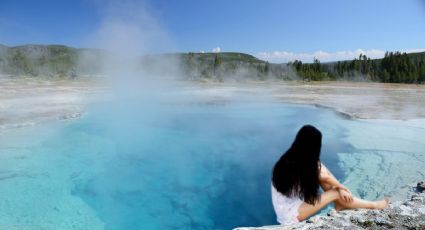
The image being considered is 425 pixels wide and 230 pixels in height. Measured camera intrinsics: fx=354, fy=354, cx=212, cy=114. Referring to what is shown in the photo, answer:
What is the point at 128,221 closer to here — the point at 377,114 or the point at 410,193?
the point at 410,193

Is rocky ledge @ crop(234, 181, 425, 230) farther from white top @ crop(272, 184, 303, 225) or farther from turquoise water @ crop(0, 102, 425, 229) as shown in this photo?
turquoise water @ crop(0, 102, 425, 229)

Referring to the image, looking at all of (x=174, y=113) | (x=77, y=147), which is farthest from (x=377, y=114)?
(x=77, y=147)

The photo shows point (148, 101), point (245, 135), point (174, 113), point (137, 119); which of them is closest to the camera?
point (245, 135)

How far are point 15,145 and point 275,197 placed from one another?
764 centimetres

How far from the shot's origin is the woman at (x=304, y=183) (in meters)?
2.78

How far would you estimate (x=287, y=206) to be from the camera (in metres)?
3.08

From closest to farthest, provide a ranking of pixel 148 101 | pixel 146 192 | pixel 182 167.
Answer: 1. pixel 146 192
2. pixel 182 167
3. pixel 148 101

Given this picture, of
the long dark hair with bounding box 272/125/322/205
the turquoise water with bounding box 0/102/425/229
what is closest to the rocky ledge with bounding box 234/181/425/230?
the long dark hair with bounding box 272/125/322/205

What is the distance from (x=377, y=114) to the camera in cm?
1244

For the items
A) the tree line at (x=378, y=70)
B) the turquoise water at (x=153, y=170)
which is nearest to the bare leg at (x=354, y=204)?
the turquoise water at (x=153, y=170)

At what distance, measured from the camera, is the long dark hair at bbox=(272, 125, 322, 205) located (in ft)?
9.02

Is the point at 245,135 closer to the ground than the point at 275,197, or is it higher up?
closer to the ground

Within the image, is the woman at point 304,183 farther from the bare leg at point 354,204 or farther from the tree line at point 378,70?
the tree line at point 378,70

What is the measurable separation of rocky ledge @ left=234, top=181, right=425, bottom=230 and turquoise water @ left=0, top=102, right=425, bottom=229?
1.56 meters
